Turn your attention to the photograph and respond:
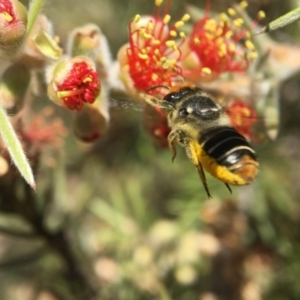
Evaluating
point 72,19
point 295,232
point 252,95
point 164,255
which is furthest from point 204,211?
point 72,19

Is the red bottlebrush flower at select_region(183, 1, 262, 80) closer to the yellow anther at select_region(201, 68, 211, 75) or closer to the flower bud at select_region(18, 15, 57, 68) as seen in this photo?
the yellow anther at select_region(201, 68, 211, 75)

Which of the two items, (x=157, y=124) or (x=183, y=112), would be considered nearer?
(x=183, y=112)

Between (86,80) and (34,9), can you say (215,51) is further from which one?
(34,9)

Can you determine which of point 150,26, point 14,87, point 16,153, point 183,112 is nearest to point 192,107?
point 183,112

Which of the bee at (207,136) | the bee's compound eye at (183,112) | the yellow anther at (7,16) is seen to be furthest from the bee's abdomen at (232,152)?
the yellow anther at (7,16)

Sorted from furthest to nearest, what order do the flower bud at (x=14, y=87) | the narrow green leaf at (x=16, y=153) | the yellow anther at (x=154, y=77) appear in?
the yellow anther at (x=154, y=77) < the flower bud at (x=14, y=87) < the narrow green leaf at (x=16, y=153)

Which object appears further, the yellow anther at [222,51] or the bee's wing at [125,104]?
the yellow anther at [222,51]

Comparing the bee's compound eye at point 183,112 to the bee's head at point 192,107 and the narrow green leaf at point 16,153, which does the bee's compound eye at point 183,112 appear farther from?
the narrow green leaf at point 16,153
